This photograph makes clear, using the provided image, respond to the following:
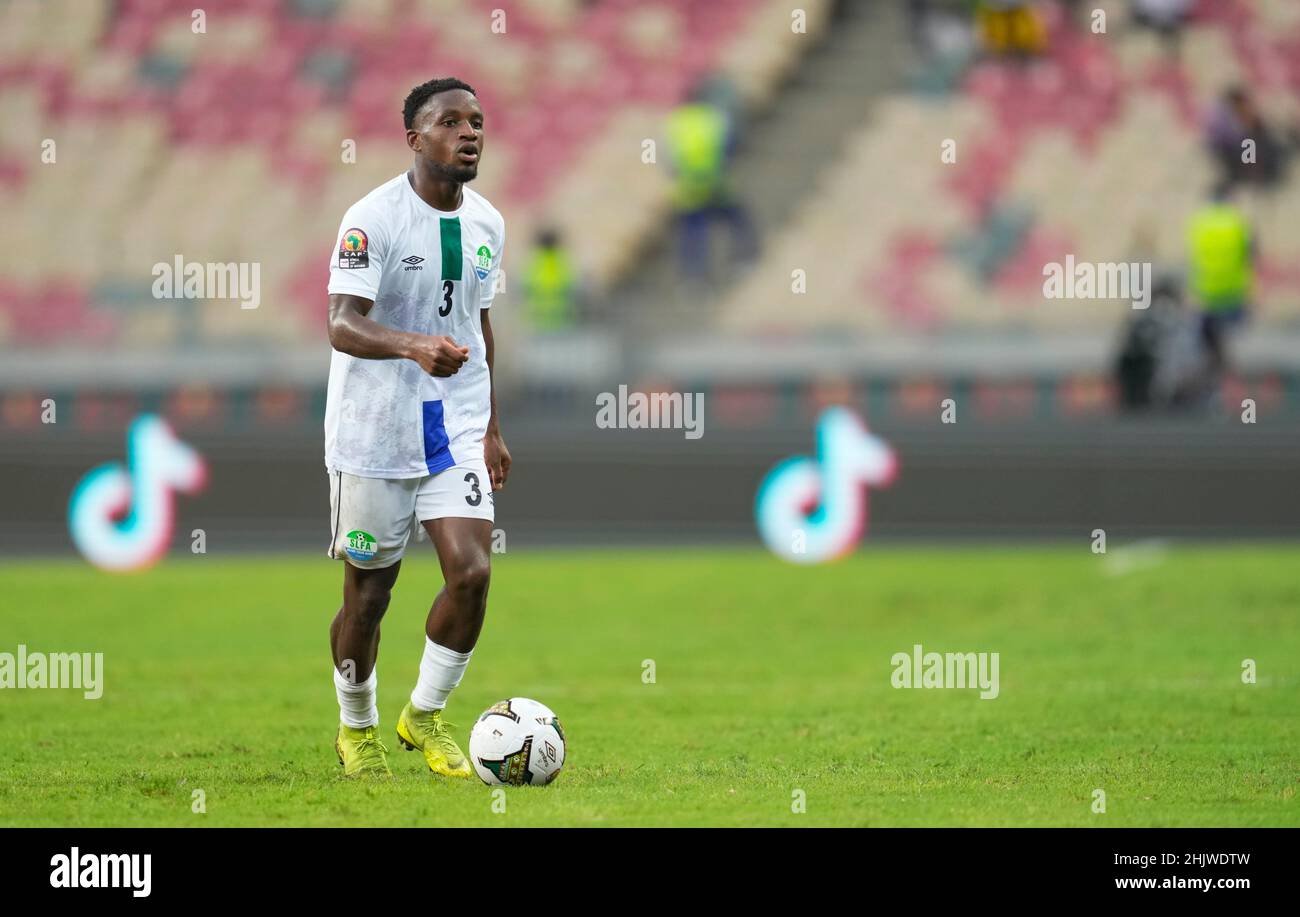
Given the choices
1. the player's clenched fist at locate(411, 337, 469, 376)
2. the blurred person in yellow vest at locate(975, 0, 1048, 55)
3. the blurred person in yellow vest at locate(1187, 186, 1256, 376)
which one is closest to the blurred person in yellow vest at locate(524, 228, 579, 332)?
the blurred person in yellow vest at locate(1187, 186, 1256, 376)

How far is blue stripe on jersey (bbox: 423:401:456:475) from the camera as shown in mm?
7480

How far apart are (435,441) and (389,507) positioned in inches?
11.9

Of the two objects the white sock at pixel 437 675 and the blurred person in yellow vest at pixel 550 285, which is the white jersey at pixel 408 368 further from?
the blurred person in yellow vest at pixel 550 285

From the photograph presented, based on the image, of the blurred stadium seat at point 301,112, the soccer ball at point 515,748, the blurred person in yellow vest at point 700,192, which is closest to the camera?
the soccer ball at point 515,748

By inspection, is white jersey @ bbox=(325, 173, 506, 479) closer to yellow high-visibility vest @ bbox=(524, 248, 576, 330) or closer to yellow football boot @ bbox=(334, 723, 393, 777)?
yellow football boot @ bbox=(334, 723, 393, 777)

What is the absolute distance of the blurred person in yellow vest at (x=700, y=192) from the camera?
23.0m

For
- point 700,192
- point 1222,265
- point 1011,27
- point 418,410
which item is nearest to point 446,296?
point 418,410

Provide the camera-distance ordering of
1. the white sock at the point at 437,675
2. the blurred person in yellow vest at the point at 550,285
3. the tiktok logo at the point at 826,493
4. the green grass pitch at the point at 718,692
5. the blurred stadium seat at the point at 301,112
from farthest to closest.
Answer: the blurred stadium seat at the point at 301,112 < the blurred person in yellow vest at the point at 550,285 < the tiktok logo at the point at 826,493 < the white sock at the point at 437,675 < the green grass pitch at the point at 718,692

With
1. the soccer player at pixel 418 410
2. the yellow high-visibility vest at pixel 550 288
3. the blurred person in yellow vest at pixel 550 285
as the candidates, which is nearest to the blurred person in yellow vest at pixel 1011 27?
the blurred person in yellow vest at pixel 550 285

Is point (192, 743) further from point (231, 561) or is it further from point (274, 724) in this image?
point (231, 561)

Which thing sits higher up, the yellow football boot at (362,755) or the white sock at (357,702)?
the white sock at (357,702)

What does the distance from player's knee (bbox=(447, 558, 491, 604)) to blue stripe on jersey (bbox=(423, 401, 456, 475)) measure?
0.39 meters

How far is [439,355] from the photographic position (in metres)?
6.79

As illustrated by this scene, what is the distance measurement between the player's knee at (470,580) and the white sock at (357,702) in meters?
0.53
